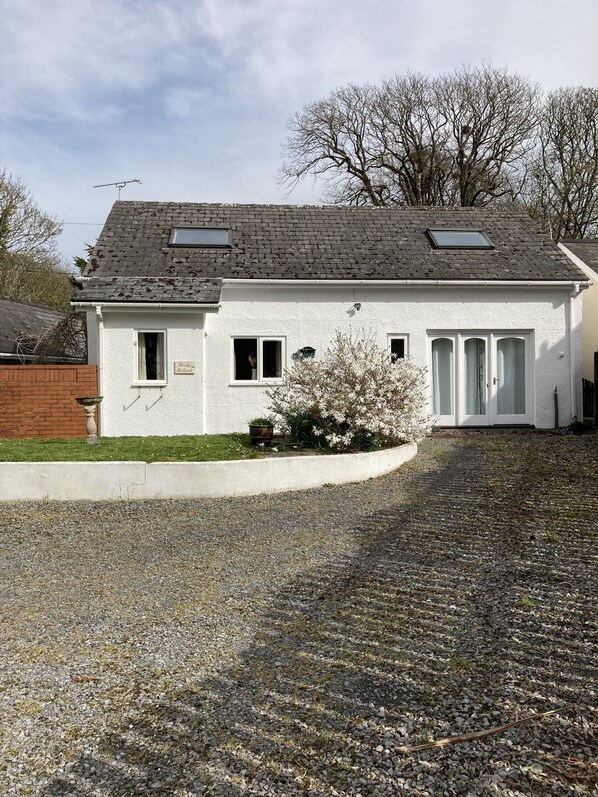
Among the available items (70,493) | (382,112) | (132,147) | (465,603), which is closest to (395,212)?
(132,147)

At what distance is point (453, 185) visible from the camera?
3041 cm

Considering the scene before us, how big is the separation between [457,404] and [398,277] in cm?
335

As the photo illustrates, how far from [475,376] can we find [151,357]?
7649 mm

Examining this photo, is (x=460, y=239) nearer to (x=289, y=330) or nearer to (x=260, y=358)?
(x=289, y=330)

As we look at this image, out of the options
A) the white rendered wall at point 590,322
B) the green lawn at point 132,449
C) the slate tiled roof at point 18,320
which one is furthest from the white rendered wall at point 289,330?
the slate tiled roof at point 18,320

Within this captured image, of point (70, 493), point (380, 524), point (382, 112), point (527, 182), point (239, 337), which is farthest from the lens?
point (382, 112)

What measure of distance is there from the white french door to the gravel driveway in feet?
25.4

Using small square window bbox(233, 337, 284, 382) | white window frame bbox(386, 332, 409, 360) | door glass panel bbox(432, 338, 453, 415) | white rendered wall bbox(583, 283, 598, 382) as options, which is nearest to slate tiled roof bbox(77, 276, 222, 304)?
small square window bbox(233, 337, 284, 382)

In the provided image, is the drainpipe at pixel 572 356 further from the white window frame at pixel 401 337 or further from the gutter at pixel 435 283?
the white window frame at pixel 401 337

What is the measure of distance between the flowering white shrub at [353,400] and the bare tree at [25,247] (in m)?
18.4

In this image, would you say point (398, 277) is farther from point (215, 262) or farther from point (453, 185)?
point (453, 185)

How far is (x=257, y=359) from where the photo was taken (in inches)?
555

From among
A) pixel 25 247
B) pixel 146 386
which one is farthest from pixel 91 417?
pixel 25 247

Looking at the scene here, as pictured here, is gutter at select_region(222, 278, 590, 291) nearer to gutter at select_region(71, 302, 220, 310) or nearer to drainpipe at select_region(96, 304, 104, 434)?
gutter at select_region(71, 302, 220, 310)
